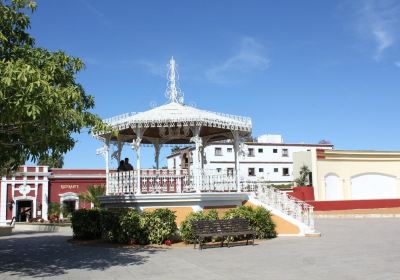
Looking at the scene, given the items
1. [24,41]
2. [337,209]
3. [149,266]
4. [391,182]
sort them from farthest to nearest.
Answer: [391,182]
[337,209]
[24,41]
[149,266]

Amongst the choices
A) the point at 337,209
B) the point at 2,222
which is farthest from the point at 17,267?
the point at 2,222

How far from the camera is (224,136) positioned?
21547mm

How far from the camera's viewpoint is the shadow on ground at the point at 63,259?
10.9 m

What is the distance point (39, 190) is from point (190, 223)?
31356 mm

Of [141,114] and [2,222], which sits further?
[2,222]

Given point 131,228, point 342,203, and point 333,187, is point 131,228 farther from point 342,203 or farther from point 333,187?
point 333,187

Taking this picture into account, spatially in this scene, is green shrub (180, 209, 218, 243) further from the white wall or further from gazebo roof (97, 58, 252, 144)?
the white wall

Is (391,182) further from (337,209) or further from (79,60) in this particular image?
(79,60)

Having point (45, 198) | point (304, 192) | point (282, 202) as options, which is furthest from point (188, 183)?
point (45, 198)

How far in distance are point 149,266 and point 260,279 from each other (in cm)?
300

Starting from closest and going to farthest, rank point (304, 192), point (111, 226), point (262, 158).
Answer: point (111, 226), point (304, 192), point (262, 158)

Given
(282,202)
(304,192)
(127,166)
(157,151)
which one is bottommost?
(282,202)

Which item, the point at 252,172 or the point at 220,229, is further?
the point at 252,172

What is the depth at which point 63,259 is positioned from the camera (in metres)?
12.7
